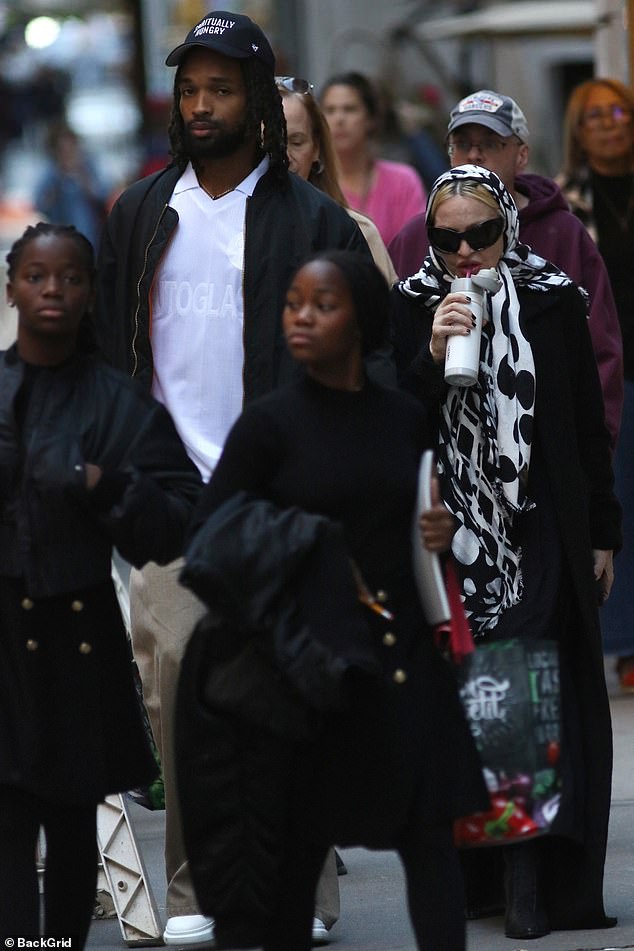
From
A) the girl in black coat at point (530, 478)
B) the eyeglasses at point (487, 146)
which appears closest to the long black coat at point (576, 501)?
the girl in black coat at point (530, 478)

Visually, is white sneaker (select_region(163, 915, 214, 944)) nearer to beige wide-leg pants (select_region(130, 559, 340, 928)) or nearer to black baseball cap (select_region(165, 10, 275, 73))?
beige wide-leg pants (select_region(130, 559, 340, 928))

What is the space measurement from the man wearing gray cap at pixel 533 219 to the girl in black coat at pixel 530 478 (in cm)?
71

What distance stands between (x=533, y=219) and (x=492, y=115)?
0.30 m

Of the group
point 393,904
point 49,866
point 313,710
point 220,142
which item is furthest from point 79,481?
point 393,904

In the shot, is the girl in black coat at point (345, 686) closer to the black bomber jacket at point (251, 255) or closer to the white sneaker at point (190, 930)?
the black bomber jacket at point (251, 255)

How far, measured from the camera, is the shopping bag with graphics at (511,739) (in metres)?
3.88

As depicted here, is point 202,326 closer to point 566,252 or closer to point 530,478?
point 530,478

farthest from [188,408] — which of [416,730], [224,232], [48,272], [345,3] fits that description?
[345,3]

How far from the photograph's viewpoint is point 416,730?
149 inches

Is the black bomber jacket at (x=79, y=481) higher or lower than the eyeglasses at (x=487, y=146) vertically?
lower

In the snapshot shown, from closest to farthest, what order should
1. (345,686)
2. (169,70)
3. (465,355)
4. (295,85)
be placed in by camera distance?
(345,686) → (465,355) → (295,85) → (169,70)

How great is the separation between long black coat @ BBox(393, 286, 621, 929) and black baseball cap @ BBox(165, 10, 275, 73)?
0.67m

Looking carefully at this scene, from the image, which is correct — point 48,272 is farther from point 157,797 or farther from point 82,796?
point 157,797

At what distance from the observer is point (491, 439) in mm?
4605
